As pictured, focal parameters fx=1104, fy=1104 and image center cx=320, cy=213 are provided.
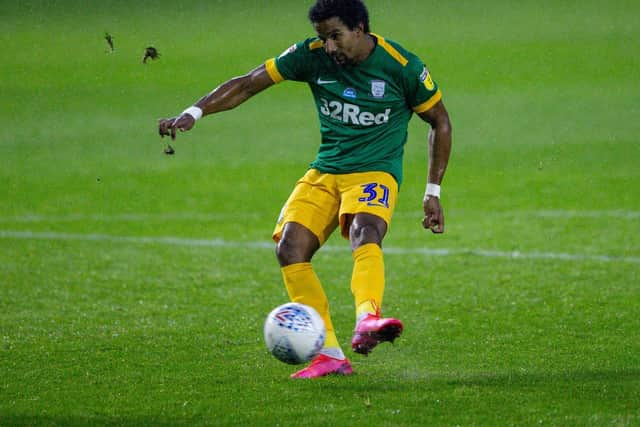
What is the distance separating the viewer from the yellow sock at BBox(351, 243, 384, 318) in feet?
20.6

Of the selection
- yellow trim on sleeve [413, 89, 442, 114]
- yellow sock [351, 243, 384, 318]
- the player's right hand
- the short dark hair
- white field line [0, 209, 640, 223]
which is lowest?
white field line [0, 209, 640, 223]

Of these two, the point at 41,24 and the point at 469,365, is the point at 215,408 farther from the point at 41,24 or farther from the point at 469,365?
the point at 41,24

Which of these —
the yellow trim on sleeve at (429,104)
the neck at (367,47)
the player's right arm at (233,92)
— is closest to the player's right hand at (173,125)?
the player's right arm at (233,92)

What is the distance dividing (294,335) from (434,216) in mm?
1291

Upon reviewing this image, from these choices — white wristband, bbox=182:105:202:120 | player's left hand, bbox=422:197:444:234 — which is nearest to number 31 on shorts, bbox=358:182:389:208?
player's left hand, bbox=422:197:444:234

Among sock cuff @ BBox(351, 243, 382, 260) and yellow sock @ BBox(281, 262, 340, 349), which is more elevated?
sock cuff @ BBox(351, 243, 382, 260)

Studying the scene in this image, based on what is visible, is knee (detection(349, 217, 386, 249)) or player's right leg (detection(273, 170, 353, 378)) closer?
knee (detection(349, 217, 386, 249))

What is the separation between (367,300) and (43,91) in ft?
77.9

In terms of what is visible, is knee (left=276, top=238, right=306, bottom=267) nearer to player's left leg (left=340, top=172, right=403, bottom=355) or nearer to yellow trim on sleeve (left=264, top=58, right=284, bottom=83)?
player's left leg (left=340, top=172, right=403, bottom=355)

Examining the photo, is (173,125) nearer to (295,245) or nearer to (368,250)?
(295,245)

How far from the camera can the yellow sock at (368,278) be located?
248 inches

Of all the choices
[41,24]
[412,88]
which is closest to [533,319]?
[412,88]

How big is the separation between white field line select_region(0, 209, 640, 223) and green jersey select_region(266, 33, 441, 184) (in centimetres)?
750

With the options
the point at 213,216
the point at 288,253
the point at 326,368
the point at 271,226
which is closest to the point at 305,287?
the point at 288,253
